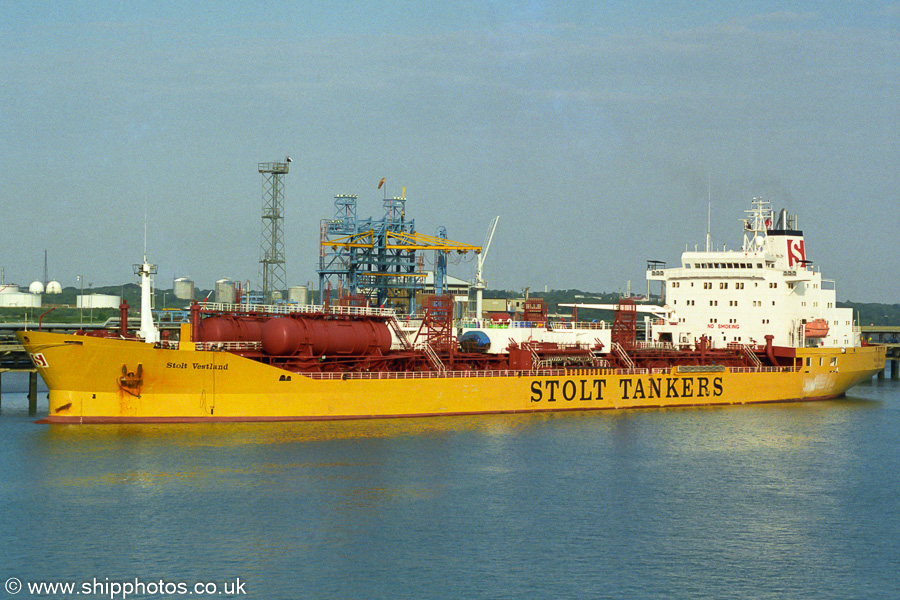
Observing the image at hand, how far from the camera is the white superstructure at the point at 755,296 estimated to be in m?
53.1

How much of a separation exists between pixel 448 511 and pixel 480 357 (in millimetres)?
20095

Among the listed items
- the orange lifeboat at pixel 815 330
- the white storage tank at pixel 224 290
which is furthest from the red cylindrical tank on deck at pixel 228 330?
the white storage tank at pixel 224 290

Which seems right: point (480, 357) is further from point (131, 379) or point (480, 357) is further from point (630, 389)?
point (131, 379)

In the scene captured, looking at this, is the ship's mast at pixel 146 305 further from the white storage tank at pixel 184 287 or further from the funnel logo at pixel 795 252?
the white storage tank at pixel 184 287

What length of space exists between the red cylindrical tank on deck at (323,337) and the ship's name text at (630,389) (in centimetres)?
837

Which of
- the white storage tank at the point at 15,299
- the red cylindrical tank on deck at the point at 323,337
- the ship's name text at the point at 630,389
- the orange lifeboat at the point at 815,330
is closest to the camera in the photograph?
the red cylindrical tank on deck at the point at 323,337

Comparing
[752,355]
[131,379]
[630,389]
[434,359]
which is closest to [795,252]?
[752,355]

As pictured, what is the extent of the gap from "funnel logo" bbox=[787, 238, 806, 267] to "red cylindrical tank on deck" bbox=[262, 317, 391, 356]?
91.5 feet

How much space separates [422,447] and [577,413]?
13.4 metres

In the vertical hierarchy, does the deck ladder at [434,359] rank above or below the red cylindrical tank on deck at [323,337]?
below

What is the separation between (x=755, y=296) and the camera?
174 feet

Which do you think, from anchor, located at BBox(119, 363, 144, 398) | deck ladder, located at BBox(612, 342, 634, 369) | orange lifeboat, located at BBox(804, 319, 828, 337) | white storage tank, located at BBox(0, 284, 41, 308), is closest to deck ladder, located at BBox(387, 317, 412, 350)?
anchor, located at BBox(119, 363, 144, 398)

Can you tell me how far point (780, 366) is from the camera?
52.0 m

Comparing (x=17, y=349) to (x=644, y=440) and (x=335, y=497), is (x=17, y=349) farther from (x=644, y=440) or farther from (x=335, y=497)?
(x=644, y=440)
